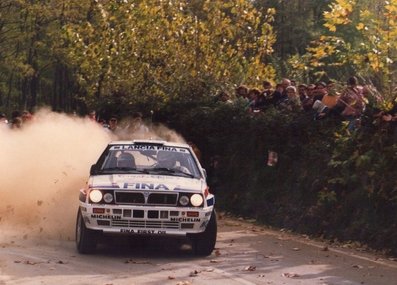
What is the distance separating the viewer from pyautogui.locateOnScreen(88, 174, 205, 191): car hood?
11.6 m

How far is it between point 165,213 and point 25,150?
265 inches

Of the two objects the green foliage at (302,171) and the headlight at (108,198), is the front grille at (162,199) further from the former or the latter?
the green foliage at (302,171)

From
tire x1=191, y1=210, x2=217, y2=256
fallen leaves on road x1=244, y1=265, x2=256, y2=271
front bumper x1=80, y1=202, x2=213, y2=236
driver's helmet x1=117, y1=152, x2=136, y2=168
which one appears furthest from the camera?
driver's helmet x1=117, y1=152, x2=136, y2=168

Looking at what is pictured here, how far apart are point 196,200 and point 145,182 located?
781mm

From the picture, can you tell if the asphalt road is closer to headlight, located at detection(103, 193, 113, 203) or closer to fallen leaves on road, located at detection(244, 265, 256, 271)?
fallen leaves on road, located at detection(244, 265, 256, 271)

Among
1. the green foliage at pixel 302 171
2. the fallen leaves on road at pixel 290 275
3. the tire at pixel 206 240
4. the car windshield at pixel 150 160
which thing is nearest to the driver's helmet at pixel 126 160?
the car windshield at pixel 150 160

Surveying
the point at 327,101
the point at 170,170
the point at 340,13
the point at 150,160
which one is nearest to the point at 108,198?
the point at 170,170

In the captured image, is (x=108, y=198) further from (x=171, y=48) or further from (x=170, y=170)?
(x=171, y=48)

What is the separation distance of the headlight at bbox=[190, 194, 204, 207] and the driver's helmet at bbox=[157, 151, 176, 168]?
1146mm

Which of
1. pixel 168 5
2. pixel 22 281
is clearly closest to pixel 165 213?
pixel 22 281

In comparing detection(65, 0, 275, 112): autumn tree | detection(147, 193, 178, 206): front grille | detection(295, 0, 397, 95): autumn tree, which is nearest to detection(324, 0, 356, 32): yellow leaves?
detection(295, 0, 397, 95): autumn tree

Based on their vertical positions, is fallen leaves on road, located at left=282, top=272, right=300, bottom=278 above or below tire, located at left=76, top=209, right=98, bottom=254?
below

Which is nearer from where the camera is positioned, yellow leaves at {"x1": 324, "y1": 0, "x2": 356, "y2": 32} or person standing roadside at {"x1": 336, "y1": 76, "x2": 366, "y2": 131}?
person standing roadside at {"x1": 336, "y1": 76, "x2": 366, "y2": 131}

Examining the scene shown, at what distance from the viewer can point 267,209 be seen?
17.0 m
